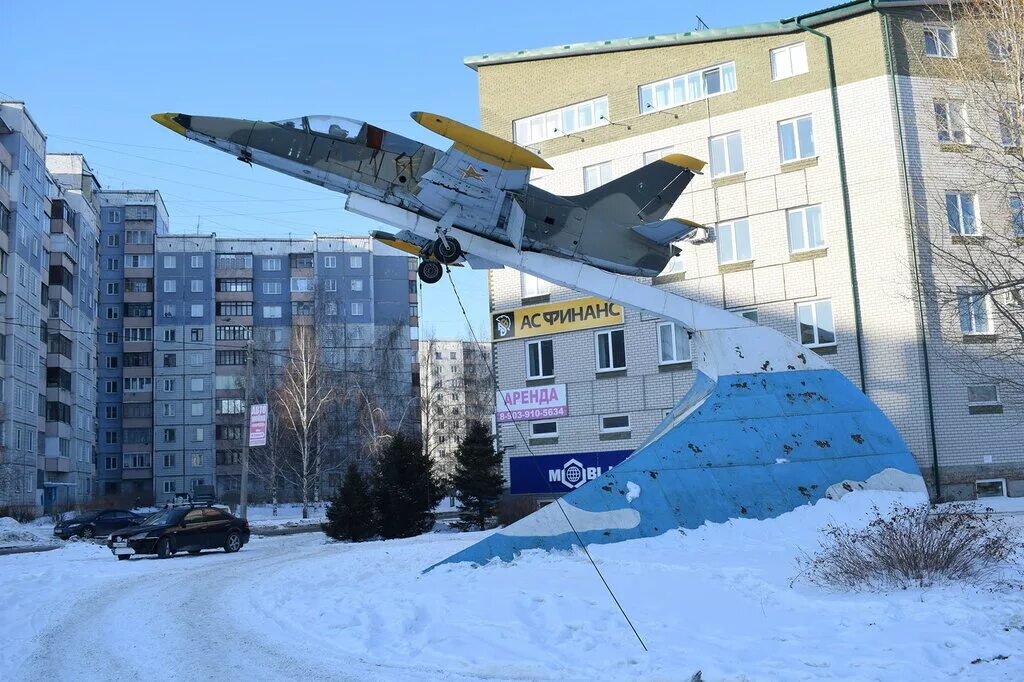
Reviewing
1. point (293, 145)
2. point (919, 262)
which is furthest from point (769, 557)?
point (919, 262)

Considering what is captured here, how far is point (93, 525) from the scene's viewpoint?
3522 cm

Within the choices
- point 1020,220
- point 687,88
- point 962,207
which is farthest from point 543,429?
point 1020,220

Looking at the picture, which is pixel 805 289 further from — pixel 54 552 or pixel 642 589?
pixel 54 552

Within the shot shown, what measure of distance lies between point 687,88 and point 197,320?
63369 mm

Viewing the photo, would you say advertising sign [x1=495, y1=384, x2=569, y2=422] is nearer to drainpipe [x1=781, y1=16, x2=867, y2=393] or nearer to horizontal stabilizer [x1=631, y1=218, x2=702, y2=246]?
drainpipe [x1=781, y1=16, x2=867, y2=393]

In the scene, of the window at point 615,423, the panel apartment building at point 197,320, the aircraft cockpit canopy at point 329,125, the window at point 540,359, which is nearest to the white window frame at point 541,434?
the window at point 540,359

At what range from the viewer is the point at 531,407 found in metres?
34.8

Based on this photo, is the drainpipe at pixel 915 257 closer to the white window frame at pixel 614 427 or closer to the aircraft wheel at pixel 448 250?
the white window frame at pixel 614 427

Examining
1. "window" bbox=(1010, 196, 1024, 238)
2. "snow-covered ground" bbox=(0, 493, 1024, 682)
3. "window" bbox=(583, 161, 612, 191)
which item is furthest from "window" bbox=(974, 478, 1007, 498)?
"window" bbox=(583, 161, 612, 191)

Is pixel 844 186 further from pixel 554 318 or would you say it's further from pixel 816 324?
pixel 554 318

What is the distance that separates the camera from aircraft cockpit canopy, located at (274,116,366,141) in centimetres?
1761

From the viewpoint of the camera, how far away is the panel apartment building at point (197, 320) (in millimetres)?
82562

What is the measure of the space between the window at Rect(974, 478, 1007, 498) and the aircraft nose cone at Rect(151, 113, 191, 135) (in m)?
24.2

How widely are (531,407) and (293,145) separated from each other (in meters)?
18.8
